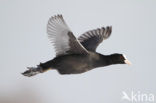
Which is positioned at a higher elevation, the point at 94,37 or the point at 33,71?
the point at 94,37

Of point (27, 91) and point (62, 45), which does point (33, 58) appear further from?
point (62, 45)

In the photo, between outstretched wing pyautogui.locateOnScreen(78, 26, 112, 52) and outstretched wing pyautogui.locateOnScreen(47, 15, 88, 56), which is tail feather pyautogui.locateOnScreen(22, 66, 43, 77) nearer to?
outstretched wing pyautogui.locateOnScreen(47, 15, 88, 56)

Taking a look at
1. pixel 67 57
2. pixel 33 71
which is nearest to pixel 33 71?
pixel 33 71

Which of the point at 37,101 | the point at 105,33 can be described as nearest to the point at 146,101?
the point at 37,101

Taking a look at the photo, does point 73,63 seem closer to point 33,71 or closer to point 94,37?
point 33,71

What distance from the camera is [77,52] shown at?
1.49 meters

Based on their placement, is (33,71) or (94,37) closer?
(33,71)

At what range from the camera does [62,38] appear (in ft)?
5.01

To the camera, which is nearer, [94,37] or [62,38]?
[62,38]

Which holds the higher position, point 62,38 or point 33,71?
point 62,38

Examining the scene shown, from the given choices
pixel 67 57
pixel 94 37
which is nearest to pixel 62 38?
pixel 67 57

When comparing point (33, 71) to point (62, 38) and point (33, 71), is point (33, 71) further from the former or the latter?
point (62, 38)

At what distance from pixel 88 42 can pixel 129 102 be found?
3.42ft

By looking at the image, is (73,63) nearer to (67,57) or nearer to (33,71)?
(67,57)
